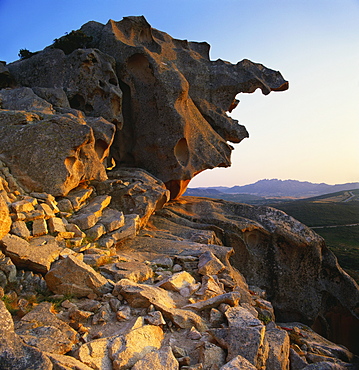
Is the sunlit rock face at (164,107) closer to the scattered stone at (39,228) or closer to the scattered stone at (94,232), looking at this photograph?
the scattered stone at (94,232)

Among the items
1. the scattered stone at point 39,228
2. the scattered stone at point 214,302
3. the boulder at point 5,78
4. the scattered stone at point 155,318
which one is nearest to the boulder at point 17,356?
the scattered stone at point 155,318

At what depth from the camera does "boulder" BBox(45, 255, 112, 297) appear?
7.64m

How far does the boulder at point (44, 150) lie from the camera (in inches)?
469

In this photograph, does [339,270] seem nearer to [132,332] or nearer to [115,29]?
[132,332]


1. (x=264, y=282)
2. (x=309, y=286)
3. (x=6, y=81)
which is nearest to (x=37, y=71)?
(x=6, y=81)

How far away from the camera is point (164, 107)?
2100cm

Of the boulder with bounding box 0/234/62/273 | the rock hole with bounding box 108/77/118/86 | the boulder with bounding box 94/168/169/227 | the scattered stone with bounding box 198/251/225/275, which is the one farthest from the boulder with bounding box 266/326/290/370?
the rock hole with bounding box 108/77/118/86

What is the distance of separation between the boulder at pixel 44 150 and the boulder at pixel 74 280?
15.8 ft

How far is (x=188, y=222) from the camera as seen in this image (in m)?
19.8

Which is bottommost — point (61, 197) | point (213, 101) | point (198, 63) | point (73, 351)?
point (73, 351)

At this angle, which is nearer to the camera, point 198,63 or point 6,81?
point 6,81

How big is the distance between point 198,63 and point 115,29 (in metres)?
7.39

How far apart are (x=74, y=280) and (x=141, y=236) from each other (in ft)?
22.2

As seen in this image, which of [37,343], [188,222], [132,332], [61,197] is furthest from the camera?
[188,222]
